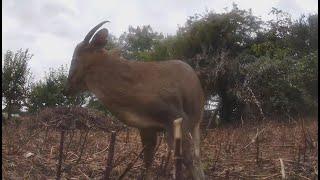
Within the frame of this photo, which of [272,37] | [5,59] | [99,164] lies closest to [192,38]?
[272,37]

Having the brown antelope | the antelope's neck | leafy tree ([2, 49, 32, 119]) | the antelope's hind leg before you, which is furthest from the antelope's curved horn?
leafy tree ([2, 49, 32, 119])

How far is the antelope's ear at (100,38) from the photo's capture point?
18.2 feet

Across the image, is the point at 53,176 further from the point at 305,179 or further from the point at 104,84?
the point at 305,179

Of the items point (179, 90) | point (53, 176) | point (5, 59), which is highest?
point (5, 59)

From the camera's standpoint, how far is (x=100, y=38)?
219 inches

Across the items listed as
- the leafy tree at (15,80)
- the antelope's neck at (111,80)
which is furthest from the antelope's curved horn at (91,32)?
the leafy tree at (15,80)

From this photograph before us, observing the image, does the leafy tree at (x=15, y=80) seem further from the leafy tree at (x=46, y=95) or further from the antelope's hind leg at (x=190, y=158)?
the antelope's hind leg at (x=190, y=158)

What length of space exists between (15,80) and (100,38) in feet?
55.3

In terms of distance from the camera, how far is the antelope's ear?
555 cm

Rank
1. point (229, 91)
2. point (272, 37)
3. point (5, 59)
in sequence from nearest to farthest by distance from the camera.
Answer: point (229, 91) < point (5, 59) < point (272, 37)

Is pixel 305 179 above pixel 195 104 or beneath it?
beneath

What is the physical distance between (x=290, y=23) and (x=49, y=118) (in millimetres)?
13037

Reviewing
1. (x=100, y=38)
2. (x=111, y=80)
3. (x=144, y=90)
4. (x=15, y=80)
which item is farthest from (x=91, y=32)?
(x=15, y=80)

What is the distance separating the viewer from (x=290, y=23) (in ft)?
78.6
